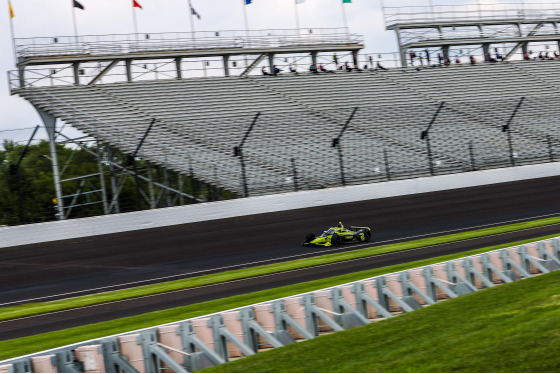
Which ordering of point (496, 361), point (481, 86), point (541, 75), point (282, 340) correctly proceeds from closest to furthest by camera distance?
point (496, 361)
point (282, 340)
point (481, 86)
point (541, 75)

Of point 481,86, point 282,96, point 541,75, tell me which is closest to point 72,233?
point 282,96

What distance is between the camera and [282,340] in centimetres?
682

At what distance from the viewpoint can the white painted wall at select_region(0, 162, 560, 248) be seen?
18.8 meters

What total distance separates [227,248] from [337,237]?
8.71ft

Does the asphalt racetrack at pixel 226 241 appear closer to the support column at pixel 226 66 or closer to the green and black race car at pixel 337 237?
the green and black race car at pixel 337 237

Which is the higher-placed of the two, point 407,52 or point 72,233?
point 407,52

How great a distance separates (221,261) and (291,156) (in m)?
9.93

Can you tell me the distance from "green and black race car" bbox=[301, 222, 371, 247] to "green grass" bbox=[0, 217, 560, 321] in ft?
3.73

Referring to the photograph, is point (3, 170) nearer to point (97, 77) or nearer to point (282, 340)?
point (97, 77)

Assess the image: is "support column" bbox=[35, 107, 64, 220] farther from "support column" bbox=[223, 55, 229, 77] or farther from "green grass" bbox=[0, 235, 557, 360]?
"support column" bbox=[223, 55, 229, 77]

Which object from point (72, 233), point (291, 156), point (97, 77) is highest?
point (97, 77)

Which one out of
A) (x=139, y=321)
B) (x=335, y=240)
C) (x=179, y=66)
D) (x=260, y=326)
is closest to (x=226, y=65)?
(x=179, y=66)

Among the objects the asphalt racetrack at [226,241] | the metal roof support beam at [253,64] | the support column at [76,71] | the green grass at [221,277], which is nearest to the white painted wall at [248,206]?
the asphalt racetrack at [226,241]

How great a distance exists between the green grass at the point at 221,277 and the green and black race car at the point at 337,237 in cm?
114
